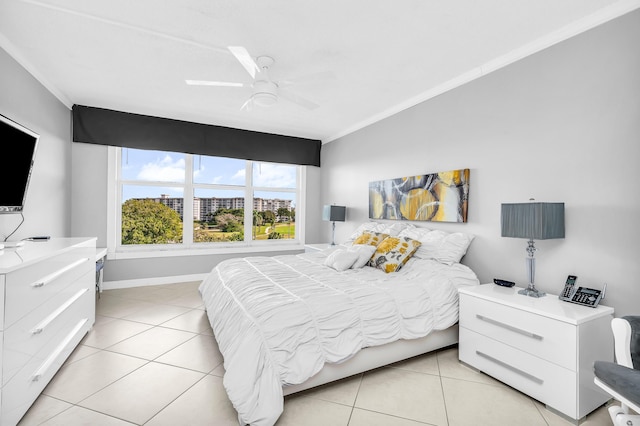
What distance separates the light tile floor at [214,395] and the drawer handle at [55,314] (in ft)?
1.46

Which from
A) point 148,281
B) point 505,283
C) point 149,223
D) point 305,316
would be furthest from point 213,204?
point 505,283

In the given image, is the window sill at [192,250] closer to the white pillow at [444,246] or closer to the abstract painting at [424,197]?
Answer: the abstract painting at [424,197]

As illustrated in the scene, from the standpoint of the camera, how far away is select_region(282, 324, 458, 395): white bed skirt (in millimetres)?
1957

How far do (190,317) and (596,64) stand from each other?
414 cm

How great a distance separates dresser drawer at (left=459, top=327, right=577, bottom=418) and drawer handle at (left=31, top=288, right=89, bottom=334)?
2.83 m

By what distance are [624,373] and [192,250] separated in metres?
4.82

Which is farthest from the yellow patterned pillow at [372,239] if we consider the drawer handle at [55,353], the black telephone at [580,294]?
the drawer handle at [55,353]

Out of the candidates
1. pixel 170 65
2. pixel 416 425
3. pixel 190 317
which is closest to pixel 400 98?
pixel 170 65

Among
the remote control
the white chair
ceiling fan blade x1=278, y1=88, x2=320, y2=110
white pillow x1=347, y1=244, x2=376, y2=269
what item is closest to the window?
ceiling fan blade x1=278, y1=88, x2=320, y2=110

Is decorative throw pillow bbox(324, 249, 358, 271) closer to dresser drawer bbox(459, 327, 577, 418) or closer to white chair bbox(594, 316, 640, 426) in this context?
dresser drawer bbox(459, 327, 577, 418)

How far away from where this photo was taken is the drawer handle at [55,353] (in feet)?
5.91

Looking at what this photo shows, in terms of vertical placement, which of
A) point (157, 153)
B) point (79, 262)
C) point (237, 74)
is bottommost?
point (79, 262)

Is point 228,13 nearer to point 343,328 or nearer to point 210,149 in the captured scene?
point 343,328

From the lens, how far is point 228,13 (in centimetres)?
210
